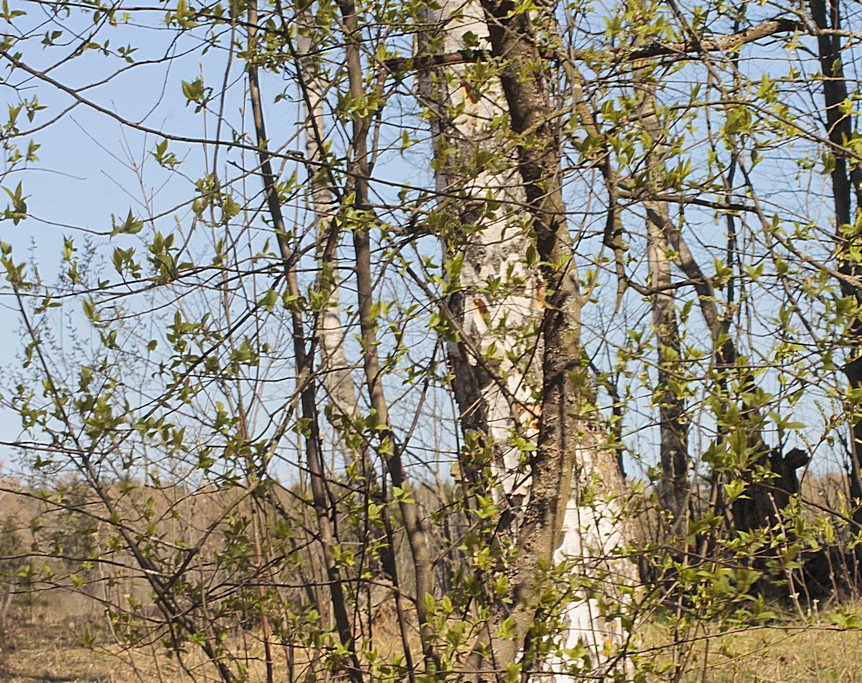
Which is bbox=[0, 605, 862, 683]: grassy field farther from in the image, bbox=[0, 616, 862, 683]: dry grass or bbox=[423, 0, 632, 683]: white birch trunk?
bbox=[423, 0, 632, 683]: white birch trunk

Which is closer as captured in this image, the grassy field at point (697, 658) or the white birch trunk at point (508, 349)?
the grassy field at point (697, 658)

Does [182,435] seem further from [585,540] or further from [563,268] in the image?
[585,540]

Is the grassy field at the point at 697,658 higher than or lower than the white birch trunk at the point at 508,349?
lower

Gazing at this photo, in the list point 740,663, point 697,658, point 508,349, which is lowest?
point 740,663

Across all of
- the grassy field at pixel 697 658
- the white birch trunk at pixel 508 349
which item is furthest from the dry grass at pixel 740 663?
the white birch trunk at pixel 508 349

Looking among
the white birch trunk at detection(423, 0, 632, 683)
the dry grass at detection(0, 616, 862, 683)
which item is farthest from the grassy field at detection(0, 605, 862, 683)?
the white birch trunk at detection(423, 0, 632, 683)

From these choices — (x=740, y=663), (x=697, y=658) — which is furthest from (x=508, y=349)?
(x=740, y=663)

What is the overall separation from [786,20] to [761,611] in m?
2.47

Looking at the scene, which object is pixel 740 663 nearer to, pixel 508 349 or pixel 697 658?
pixel 697 658

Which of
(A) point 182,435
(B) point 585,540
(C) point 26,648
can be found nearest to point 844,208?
(B) point 585,540

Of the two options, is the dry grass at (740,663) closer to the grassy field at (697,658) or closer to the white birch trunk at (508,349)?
the grassy field at (697,658)

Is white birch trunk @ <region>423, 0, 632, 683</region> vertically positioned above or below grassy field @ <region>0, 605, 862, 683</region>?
above

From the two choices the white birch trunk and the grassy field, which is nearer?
the grassy field

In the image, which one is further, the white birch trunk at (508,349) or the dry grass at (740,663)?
the white birch trunk at (508,349)
